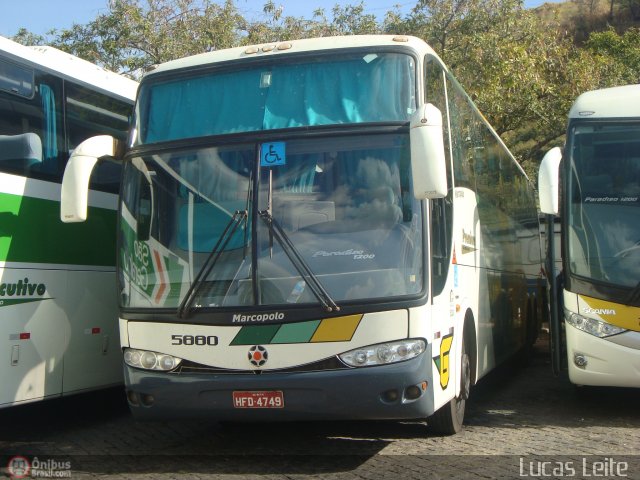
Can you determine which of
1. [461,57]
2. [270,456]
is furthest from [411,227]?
[461,57]

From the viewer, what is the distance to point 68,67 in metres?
8.62

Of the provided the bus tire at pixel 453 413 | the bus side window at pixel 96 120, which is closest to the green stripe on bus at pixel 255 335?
Answer: the bus tire at pixel 453 413

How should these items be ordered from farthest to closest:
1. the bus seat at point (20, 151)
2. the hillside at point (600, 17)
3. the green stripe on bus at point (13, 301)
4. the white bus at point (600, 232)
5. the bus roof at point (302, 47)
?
the hillside at point (600, 17)
the white bus at point (600, 232)
the bus seat at point (20, 151)
the green stripe on bus at point (13, 301)
the bus roof at point (302, 47)

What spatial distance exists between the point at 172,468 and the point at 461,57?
12.9 meters

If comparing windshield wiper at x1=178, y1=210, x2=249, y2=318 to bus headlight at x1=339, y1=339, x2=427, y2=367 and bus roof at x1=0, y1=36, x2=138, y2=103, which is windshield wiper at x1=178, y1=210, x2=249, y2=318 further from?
bus roof at x1=0, y1=36, x2=138, y2=103

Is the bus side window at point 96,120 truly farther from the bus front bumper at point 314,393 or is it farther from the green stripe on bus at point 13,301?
the bus front bumper at point 314,393

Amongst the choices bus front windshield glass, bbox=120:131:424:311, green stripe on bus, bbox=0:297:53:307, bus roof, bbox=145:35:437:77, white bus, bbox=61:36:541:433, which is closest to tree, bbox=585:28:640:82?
bus roof, bbox=145:35:437:77

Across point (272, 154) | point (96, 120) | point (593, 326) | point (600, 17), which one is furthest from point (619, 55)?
point (600, 17)

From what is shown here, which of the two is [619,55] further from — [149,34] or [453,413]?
[453,413]

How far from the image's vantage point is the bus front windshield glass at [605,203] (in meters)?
8.04

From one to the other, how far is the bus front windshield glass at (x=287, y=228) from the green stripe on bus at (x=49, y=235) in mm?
1397

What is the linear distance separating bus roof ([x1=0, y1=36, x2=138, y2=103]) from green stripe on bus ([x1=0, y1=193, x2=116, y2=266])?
1.40 metres

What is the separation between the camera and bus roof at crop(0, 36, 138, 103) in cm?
781

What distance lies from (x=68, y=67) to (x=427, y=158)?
4.54 meters
